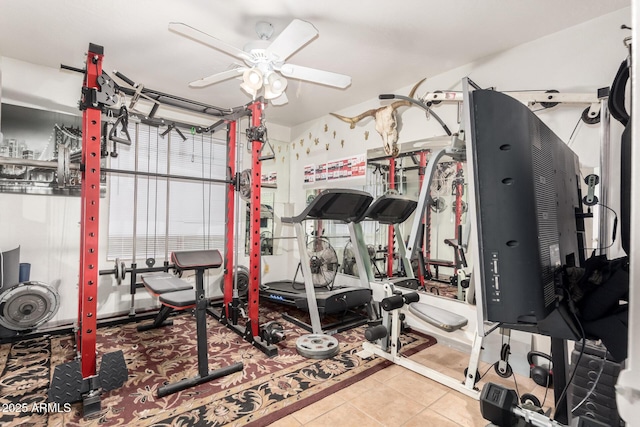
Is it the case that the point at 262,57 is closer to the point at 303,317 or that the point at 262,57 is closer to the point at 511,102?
the point at 511,102

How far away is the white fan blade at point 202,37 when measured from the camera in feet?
6.11

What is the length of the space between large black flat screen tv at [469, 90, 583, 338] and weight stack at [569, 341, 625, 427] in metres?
1.30

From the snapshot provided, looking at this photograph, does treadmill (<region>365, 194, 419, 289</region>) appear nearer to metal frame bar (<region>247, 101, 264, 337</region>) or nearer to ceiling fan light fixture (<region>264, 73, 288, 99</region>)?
metal frame bar (<region>247, 101, 264, 337</region>)

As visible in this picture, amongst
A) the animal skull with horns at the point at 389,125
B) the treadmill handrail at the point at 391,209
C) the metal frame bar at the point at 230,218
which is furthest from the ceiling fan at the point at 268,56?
the animal skull with horns at the point at 389,125

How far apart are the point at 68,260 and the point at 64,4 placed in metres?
2.54

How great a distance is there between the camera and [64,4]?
2281 mm

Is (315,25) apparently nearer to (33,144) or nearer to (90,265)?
(90,265)

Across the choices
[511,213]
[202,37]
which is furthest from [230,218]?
[511,213]

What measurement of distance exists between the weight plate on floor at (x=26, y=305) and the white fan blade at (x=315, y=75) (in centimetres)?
294

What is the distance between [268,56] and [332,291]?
2.35m

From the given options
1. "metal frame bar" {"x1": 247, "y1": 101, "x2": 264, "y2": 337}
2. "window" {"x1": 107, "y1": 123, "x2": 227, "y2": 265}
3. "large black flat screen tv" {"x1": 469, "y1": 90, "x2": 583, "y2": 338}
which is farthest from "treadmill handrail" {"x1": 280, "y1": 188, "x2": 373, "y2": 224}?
"large black flat screen tv" {"x1": 469, "y1": 90, "x2": 583, "y2": 338}

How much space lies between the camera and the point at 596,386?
1617 mm

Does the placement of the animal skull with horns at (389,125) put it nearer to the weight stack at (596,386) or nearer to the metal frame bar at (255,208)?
the metal frame bar at (255,208)

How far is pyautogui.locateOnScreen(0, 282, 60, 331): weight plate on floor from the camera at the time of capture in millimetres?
2693
